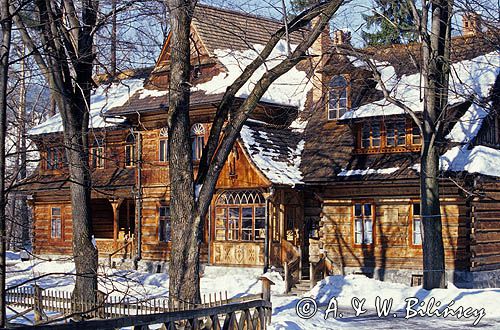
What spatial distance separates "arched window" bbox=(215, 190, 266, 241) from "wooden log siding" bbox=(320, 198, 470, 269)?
94.2 inches

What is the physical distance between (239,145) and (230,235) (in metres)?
3.54

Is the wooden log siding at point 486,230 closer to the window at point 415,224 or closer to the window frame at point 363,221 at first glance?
the window at point 415,224

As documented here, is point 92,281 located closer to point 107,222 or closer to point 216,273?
point 216,273

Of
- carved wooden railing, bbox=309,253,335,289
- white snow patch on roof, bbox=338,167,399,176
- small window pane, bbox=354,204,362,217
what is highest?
white snow patch on roof, bbox=338,167,399,176

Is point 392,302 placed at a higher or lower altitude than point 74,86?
lower

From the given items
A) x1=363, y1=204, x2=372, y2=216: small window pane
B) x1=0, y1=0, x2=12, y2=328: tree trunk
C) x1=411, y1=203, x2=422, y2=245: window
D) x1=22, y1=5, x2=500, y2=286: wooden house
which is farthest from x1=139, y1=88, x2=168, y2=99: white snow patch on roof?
x1=0, y1=0, x2=12, y2=328: tree trunk

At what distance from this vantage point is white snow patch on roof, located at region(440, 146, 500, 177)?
81.2 ft

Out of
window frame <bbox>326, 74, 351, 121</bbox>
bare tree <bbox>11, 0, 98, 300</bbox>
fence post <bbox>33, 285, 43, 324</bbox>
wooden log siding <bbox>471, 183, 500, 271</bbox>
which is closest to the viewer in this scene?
bare tree <bbox>11, 0, 98, 300</bbox>

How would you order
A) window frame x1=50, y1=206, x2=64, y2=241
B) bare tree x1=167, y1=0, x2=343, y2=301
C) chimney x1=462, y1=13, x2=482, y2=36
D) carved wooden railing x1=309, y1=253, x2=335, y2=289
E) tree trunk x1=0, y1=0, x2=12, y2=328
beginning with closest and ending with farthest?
1. tree trunk x1=0, y1=0, x2=12, y2=328
2. bare tree x1=167, y1=0, x2=343, y2=301
3. chimney x1=462, y1=13, x2=482, y2=36
4. carved wooden railing x1=309, y1=253, x2=335, y2=289
5. window frame x1=50, y1=206, x2=64, y2=241

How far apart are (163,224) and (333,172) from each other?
8.71 metres

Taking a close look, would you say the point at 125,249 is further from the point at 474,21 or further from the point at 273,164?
the point at 474,21

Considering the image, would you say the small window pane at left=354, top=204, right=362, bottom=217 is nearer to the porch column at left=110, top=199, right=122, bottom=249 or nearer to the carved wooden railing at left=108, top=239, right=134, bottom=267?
the carved wooden railing at left=108, top=239, right=134, bottom=267

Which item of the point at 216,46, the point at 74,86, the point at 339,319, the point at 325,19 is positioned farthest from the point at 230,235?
the point at 325,19

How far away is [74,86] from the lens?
17.7 metres
